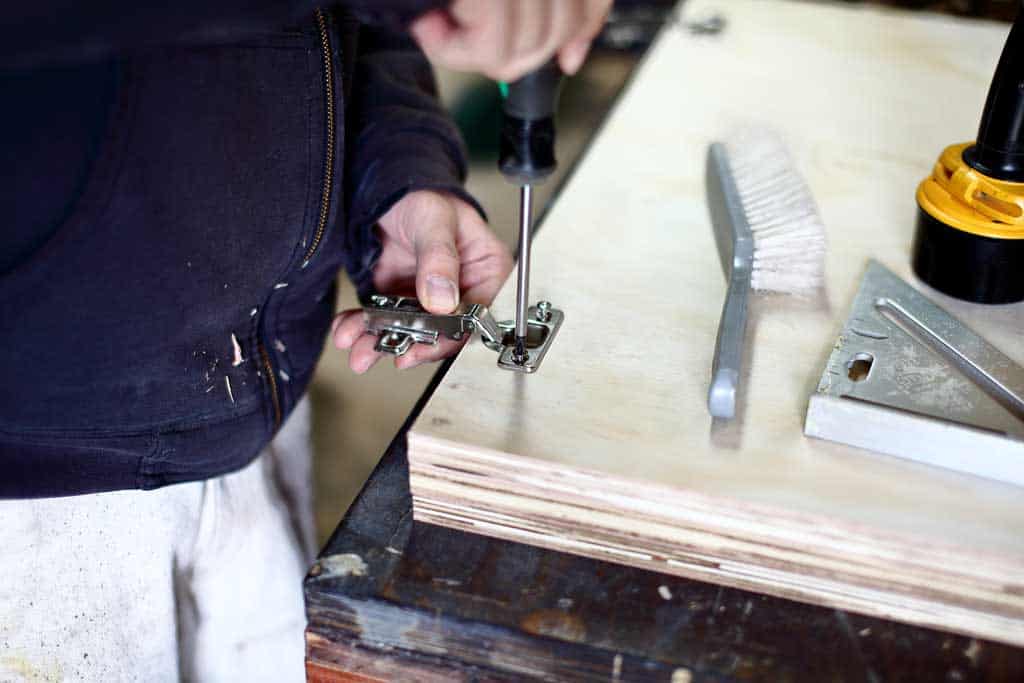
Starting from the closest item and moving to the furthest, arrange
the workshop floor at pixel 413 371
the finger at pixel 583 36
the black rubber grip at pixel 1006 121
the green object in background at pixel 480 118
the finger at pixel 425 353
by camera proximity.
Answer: the finger at pixel 583 36 < the black rubber grip at pixel 1006 121 < the finger at pixel 425 353 < the workshop floor at pixel 413 371 < the green object in background at pixel 480 118

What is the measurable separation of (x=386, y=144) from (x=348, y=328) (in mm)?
161

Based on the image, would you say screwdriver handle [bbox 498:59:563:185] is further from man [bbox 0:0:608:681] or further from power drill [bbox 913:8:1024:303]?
power drill [bbox 913:8:1024:303]

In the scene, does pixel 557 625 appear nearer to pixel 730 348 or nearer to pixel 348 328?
pixel 730 348

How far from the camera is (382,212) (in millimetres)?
742

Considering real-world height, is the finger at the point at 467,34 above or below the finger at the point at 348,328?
above

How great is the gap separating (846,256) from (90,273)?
19.8 inches

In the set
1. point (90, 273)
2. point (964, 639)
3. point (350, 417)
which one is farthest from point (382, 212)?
point (350, 417)

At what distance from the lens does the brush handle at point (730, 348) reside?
543mm

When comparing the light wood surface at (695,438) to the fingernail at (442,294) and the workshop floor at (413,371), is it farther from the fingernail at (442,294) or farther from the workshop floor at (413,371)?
the workshop floor at (413,371)

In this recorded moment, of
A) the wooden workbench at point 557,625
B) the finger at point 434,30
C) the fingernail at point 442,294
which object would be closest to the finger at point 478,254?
the fingernail at point 442,294

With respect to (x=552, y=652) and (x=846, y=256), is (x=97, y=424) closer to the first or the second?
(x=552, y=652)

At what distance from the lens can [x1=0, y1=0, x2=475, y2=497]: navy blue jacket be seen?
0.51 metres

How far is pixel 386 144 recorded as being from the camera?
2.54ft

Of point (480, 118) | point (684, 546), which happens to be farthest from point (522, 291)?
point (480, 118)
